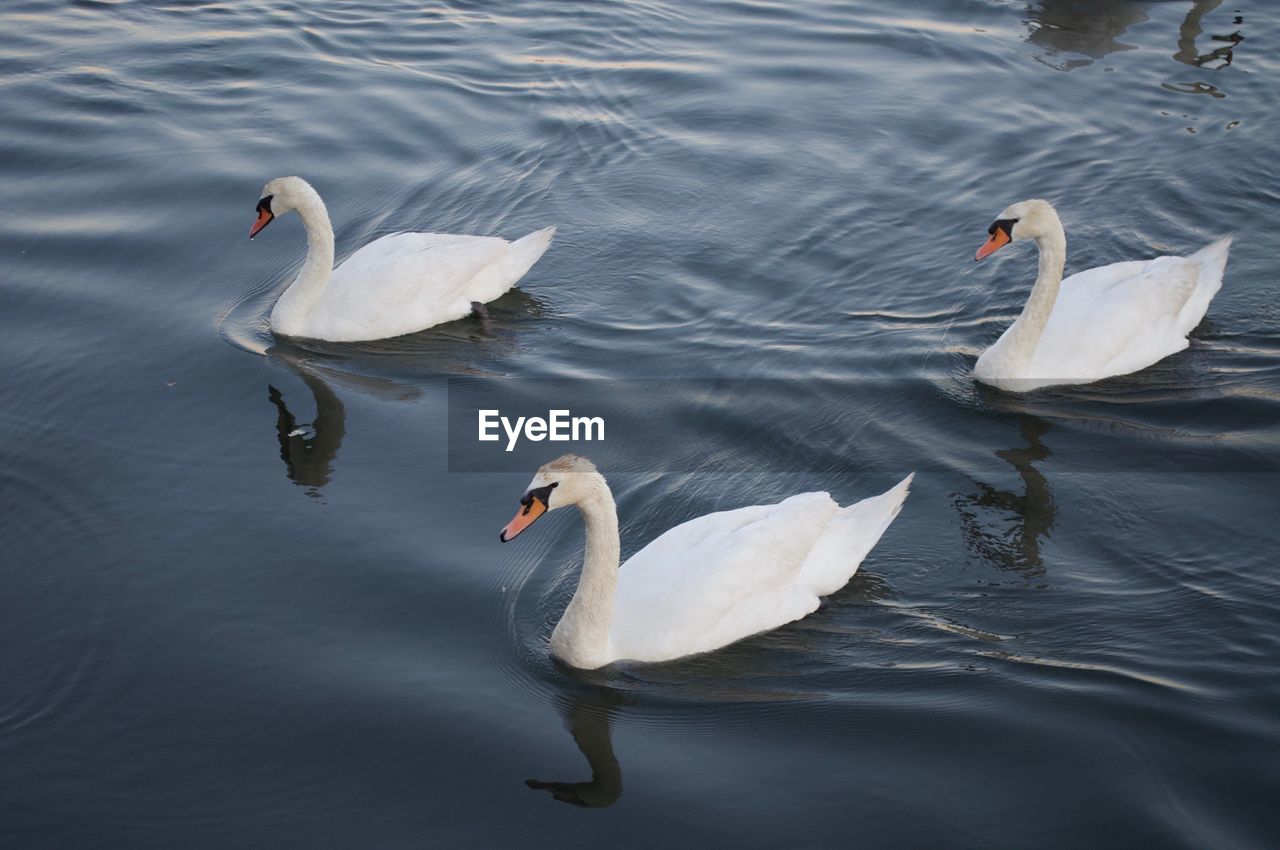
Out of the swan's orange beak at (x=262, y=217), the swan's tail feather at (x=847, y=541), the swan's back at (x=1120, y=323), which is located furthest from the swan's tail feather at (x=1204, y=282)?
the swan's orange beak at (x=262, y=217)

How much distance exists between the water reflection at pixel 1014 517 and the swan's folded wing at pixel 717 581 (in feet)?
4.63

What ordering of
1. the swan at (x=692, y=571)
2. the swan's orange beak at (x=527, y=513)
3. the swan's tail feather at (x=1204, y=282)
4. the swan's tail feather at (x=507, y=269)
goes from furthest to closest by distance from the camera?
1. the swan's tail feather at (x=507, y=269)
2. the swan's tail feather at (x=1204, y=282)
3. the swan at (x=692, y=571)
4. the swan's orange beak at (x=527, y=513)

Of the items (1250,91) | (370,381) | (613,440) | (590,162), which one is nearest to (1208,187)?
(1250,91)

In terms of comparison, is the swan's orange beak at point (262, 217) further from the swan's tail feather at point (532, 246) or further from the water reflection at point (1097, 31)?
the water reflection at point (1097, 31)

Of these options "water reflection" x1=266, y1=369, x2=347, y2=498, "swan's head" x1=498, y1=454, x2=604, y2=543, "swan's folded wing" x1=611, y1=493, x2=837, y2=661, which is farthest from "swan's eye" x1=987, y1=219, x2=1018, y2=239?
"water reflection" x1=266, y1=369, x2=347, y2=498

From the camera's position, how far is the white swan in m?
12.1

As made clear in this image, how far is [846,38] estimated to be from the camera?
833 inches

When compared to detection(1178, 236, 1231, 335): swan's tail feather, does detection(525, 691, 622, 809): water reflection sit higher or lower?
lower

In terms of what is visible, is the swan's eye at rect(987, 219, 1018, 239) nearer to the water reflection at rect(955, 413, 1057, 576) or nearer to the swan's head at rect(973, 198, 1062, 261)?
the swan's head at rect(973, 198, 1062, 261)

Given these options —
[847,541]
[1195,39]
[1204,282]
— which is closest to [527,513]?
[847,541]

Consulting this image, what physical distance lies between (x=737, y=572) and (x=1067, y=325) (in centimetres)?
471

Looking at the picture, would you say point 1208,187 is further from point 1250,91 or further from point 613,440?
point 613,440

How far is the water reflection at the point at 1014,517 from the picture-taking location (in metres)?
10.1

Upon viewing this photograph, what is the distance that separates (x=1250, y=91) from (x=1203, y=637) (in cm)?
1152
